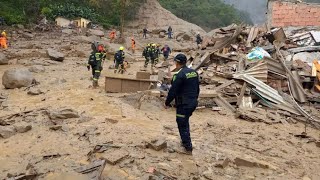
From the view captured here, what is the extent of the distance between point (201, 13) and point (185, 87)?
60699mm

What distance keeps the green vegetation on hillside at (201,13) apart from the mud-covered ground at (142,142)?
50.4 m

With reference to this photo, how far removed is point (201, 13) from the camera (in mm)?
64062

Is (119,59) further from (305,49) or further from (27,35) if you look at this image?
(27,35)

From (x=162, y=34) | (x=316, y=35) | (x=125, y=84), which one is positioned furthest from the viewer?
(x=162, y=34)

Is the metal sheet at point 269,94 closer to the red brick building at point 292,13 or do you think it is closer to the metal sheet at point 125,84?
the metal sheet at point 125,84

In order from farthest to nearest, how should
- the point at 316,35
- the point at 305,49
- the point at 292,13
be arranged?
1. the point at 292,13
2. the point at 316,35
3. the point at 305,49

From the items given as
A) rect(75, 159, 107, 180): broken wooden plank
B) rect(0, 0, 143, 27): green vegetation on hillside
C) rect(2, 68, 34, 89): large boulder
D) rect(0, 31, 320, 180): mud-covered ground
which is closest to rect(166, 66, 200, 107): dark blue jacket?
rect(0, 31, 320, 180): mud-covered ground

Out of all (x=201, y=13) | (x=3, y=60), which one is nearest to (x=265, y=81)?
(x=3, y=60)

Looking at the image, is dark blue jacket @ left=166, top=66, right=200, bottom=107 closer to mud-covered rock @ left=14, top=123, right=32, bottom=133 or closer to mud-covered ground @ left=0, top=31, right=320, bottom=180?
mud-covered ground @ left=0, top=31, right=320, bottom=180

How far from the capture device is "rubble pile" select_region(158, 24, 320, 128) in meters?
9.75

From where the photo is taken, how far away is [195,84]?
5.55m

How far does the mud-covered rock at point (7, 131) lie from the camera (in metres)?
6.32

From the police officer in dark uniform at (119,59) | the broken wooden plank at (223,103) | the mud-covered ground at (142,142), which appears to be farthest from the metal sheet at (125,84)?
the police officer in dark uniform at (119,59)

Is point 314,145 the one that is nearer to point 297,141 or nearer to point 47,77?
point 297,141
